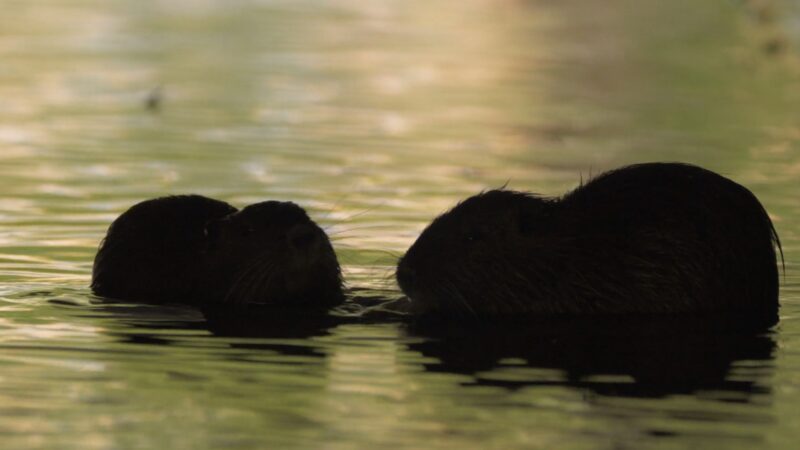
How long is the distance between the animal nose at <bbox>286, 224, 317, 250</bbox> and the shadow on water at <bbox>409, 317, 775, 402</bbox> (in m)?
0.82

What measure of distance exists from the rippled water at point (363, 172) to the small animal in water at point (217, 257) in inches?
11.4

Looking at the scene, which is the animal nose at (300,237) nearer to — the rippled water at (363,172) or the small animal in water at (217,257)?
the small animal in water at (217,257)

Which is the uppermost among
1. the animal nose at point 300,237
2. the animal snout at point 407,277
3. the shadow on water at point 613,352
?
the animal nose at point 300,237

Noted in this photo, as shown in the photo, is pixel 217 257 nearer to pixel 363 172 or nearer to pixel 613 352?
pixel 613 352

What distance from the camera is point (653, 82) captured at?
71.9ft

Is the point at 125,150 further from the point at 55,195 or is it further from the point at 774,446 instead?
the point at 774,446

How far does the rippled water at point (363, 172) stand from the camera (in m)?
7.51

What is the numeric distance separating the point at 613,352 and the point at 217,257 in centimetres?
227

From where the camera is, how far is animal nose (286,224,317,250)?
32.3 ft

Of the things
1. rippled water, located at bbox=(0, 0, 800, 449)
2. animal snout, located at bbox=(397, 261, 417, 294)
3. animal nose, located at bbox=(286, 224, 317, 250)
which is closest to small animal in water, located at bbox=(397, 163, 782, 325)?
animal snout, located at bbox=(397, 261, 417, 294)

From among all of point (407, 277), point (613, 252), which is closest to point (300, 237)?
point (407, 277)

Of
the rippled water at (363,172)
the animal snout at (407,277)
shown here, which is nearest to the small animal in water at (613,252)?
the animal snout at (407,277)

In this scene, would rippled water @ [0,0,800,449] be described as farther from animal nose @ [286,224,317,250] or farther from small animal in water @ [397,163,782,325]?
animal nose @ [286,224,317,250]

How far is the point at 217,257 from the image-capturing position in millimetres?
10102
